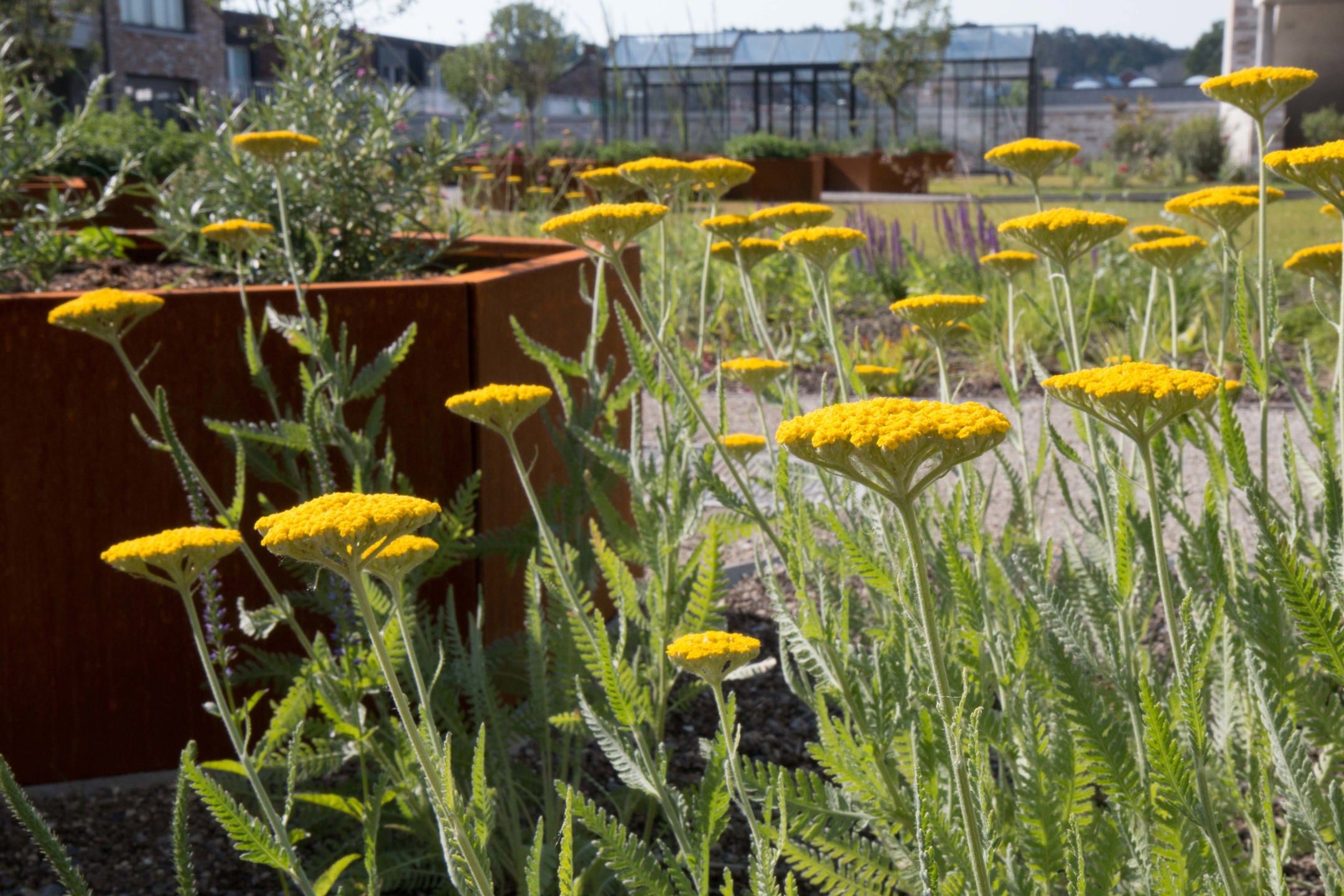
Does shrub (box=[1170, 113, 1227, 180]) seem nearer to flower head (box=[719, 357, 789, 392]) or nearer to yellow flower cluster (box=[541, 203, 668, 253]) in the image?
flower head (box=[719, 357, 789, 392])

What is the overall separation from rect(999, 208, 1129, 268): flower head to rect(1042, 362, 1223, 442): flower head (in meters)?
0.39

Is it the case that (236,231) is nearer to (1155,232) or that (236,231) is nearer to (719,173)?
(719,173)

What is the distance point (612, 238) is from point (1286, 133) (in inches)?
899

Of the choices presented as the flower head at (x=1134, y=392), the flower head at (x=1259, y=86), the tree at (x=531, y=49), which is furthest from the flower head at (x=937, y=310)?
the tree at (x=531, y=49)

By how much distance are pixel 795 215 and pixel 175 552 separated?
36.6 inches

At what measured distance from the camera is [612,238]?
4.58ft

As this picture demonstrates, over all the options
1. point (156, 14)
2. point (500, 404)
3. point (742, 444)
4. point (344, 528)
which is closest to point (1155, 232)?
point (742, 444)

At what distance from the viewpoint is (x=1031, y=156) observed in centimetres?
157

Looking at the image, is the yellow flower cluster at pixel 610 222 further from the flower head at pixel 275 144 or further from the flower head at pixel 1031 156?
the flower head at pixel 275 144

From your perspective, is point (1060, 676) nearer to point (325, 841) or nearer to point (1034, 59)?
point (325, 841)

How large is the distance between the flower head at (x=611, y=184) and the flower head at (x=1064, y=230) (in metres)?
0.67

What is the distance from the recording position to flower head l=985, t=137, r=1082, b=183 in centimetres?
155

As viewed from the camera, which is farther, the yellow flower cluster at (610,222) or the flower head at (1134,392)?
the yellow flower cluster at (610,222)

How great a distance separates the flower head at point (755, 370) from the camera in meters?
1.61
